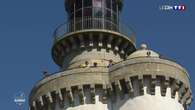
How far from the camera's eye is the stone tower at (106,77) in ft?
161

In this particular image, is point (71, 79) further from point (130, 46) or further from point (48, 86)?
point (130, 46)

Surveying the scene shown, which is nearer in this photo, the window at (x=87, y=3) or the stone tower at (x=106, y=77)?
the stone tower at (x=106, y=77)

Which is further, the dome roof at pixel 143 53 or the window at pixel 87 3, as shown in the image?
the window at pixel 87 3

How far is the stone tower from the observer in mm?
49125

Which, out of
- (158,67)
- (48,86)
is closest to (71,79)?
(48,86)

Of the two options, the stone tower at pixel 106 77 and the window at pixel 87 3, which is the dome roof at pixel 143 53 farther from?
the window at pixel 87 3

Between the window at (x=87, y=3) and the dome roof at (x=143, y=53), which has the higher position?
the window at (x=87, y=3)

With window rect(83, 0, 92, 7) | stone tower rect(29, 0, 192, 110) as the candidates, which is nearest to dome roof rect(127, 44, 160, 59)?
stone tower rect(29, 0, 192, 110)

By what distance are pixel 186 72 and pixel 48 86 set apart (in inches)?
317

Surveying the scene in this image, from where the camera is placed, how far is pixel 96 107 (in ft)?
163

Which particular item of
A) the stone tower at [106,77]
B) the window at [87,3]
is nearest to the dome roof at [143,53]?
the stone tower at [106,77]

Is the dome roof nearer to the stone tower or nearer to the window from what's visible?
the stone tower

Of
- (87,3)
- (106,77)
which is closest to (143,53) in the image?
(106,77)

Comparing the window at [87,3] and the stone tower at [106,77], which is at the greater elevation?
the window at [87,3]
